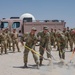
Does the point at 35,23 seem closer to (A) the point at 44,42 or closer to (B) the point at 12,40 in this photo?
(B) the point at 12,40

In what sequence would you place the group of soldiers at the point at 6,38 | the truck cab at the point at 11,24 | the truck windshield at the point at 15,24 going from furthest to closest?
the truck windshield at the point at 15,24
the truck cab at the point at 11,24
the group of soldiers at the point at 6,38

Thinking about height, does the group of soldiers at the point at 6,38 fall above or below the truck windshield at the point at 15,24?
below

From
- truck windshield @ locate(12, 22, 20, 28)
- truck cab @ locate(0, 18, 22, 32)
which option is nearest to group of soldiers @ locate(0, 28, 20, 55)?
truck cab @ locate(0, 18, 22, 32)

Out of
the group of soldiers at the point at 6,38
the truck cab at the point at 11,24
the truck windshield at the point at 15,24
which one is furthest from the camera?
the truck windshield at the point at 15,24

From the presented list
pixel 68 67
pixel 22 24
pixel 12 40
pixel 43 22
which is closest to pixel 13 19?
pixel 22 24

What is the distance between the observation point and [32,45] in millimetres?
12992

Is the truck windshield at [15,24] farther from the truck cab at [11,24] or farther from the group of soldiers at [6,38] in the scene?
the group of soldiers at [6,38]

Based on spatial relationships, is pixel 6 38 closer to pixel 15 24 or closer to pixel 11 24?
pixel 11 24

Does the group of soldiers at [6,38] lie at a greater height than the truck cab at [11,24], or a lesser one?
lesser

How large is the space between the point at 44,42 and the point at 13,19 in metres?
14.6

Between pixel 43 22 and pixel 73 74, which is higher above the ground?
pixel 43 22

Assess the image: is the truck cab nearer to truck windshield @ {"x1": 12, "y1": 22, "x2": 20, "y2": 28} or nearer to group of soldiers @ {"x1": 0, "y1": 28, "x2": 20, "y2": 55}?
truck windshield @ {"x1": 12, "y1": 22, "x2": 20, "y2": 28}

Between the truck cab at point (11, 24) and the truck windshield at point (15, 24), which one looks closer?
the truck cab at point (11, 24)

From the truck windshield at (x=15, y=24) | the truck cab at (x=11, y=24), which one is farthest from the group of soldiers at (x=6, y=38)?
the truck windshield at (x=15, y=24)
